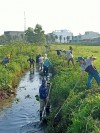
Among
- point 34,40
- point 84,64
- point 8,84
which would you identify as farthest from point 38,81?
point 34,40

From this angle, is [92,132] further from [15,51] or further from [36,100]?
[15,51]

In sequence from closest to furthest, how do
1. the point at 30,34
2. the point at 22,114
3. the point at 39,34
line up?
the point at 22,114 → the point at 39,34 → the point at 30,34

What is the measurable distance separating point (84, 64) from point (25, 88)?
10760 mm

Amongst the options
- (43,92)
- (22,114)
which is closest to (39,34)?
(22,114)

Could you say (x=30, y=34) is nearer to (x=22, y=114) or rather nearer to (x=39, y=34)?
(x=39, y=34)

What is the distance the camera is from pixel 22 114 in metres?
18.0

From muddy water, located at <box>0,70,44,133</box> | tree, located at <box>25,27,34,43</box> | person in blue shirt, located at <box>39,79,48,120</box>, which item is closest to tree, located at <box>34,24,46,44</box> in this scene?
tree, located at <box>25,27,34,43</box>

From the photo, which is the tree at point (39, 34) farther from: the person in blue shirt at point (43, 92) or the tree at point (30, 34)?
the person in blue shirt at point (43, 92)

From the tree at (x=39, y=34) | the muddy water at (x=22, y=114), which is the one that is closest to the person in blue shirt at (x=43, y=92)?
the muddy water at (x=22, y=114)

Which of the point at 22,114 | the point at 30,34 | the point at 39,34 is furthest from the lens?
the point at 30,34

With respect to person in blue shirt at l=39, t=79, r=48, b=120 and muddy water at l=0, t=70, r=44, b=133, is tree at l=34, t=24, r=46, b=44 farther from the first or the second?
person in blue shirt at l=39, t=79, r=48, b=120

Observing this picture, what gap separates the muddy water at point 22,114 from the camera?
1523 cm

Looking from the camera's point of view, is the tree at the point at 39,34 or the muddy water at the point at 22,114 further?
the tree at the point at 39,34

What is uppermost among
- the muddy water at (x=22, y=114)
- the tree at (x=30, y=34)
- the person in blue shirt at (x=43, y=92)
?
the tree at (x=30, y=34)
